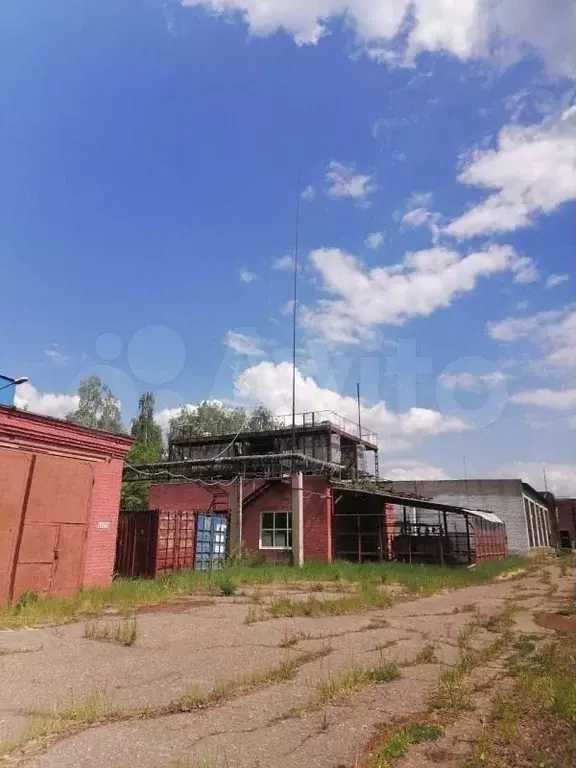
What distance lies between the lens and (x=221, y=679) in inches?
243

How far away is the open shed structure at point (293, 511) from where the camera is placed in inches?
917

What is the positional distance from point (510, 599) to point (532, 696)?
1070 cm

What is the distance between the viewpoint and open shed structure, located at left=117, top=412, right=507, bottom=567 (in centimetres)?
2328

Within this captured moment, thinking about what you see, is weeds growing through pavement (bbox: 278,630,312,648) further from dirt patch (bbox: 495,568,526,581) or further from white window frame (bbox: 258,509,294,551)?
white window frame (bbox: 258,509,294,551)

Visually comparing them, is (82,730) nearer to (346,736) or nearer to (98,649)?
(346,736)

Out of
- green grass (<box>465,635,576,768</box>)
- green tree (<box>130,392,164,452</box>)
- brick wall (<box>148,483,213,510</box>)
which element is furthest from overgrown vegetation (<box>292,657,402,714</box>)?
green tree (<box>130,392,164,452</box>)

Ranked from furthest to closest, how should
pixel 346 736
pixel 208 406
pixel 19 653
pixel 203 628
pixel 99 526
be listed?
pixel 208 406 → pixel 99 526 → pixel 203 628 → pixel 19 653 → pixel 346 736

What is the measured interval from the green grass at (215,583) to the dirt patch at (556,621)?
3.69 m

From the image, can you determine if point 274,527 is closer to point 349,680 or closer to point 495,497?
point 349,680

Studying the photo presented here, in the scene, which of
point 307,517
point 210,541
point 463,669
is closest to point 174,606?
point 463,669

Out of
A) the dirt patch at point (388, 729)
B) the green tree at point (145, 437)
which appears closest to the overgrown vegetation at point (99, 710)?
the dirt patch at point (388, 729)

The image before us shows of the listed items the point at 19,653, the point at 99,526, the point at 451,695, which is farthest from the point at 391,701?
the point at 99,526

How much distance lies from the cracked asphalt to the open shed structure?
10889mm

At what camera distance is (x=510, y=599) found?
1503 cm
